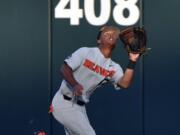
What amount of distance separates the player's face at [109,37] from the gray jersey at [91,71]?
0.41 feet

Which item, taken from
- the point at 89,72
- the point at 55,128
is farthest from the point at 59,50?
the point at 89,72

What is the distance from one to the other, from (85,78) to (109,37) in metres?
0.41

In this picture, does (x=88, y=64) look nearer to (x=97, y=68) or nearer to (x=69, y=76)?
(x=97, y=68)

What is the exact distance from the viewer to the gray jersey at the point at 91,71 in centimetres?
793

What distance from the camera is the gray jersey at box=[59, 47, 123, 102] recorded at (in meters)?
7.93

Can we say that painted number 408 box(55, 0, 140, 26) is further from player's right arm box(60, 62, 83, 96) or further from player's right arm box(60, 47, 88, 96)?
player's right arm box(60, 62, 83, 96)

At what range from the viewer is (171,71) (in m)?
9.27

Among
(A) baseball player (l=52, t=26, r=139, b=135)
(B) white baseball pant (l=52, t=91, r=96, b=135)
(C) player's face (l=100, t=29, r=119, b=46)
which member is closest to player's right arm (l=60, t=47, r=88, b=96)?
(A) baseball player (l=52, t=26, r=139, b=135)

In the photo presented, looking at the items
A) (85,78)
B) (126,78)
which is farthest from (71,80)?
(126,78)

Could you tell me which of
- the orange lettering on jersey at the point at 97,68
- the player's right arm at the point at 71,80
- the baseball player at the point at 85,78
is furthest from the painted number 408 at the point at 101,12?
the player's right arm at the point at 71,80

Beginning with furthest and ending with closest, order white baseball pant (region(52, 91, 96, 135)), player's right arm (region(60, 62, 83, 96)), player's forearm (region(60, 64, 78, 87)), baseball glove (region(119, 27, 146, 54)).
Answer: white baseball pant (region(52, 91, 96, 135)) < baseball glove (region(119, 27, 146, 54)) < player's forearm (region(60, 64, 78, 87)) < player's right arm (region(60, 62, 83, 96))

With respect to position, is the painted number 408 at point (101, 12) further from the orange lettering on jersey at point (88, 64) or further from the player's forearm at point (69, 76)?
the player's forearm at point (69, 76)

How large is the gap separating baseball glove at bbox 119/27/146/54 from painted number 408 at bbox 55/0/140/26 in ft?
4.26

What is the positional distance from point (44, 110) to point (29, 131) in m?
0.26
